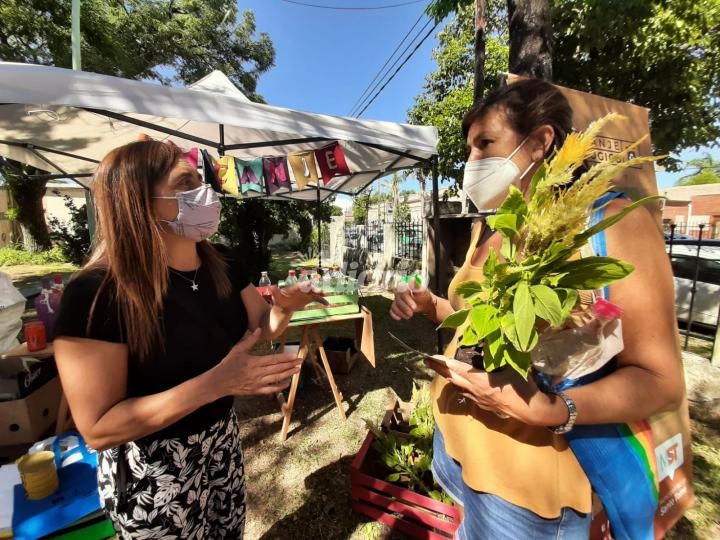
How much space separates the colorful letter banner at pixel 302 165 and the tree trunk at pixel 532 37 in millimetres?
2209

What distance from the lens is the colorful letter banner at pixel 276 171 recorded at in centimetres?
402

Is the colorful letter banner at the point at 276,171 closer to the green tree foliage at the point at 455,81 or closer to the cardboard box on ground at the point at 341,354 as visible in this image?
the cardboard box on ground at the point at 341,354

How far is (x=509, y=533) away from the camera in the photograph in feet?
3.27

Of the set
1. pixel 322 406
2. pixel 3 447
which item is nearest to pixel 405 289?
pixel 322 406

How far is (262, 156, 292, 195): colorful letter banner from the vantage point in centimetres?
402

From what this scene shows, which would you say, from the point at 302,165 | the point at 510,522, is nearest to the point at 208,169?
the point at 302,165

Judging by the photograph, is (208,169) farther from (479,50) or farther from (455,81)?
(455,81)

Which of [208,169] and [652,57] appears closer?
[208,169]

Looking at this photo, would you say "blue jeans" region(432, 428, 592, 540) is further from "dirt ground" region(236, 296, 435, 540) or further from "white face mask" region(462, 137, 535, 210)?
"dirt ground" region(236, 296, 435, 540)

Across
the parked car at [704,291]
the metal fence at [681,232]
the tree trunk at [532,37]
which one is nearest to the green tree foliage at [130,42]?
the tree trunk at [532,37]

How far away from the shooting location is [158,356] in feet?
3.93

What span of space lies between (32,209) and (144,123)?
15.8m

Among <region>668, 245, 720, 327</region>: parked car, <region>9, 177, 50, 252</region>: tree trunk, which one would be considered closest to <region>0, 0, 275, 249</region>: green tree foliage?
<region>9, 177, 50, 252</region>: tree trunk

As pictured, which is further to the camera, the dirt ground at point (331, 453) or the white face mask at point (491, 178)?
the dirt ground at point (331, 453)
